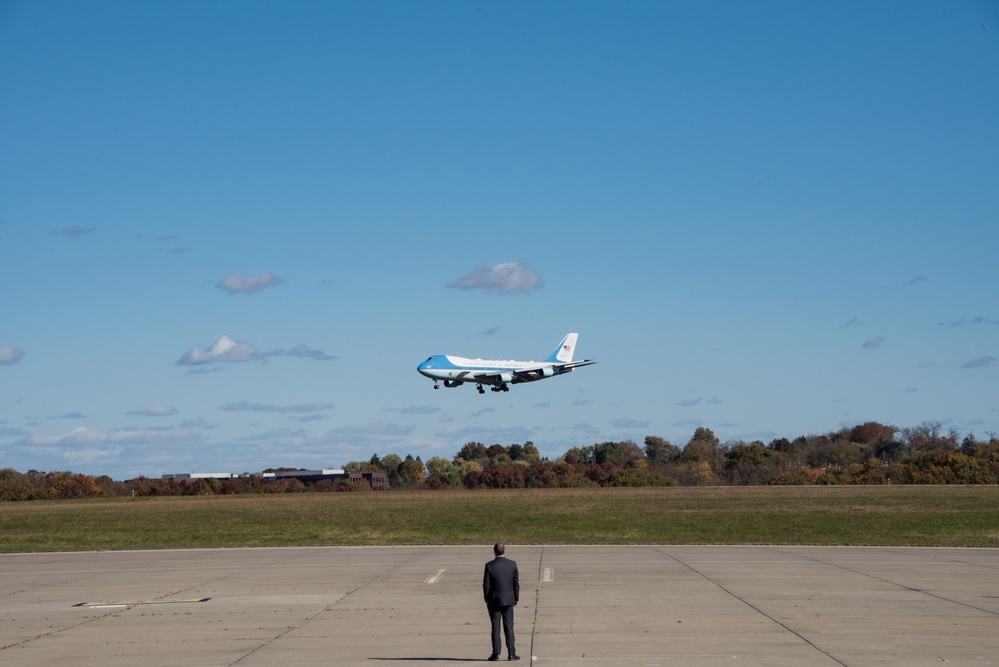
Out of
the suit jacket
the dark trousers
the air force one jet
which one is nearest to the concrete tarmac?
the dark trousers

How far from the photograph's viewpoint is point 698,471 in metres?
132

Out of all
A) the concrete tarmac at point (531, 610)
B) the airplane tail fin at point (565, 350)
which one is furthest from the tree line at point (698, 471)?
the concrete tarmac at point (531, 610)

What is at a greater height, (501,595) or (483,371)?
(483,371)

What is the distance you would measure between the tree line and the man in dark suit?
95204 mm

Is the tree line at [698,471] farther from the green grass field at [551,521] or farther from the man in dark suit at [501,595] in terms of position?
the man in dark suit at [501,595]

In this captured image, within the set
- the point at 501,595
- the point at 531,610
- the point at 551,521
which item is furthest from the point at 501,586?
the point at 551,521

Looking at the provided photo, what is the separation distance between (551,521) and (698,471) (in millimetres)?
79651

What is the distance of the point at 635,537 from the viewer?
43656 millimetres

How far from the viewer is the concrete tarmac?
1694 cm

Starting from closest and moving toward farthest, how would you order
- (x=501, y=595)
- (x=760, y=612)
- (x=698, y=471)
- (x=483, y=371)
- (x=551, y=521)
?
(x=501, y=595), (x=760, y=612), (x=551, y=521), (x=483, y=371), (x=698, y=471)

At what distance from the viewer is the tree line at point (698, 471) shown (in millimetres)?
109438

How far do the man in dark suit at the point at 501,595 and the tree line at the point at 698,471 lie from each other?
95.2m

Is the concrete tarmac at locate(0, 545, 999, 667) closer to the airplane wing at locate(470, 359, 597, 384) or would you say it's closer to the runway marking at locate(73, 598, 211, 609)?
the runway marking at locate(73, 598, 211, 609)

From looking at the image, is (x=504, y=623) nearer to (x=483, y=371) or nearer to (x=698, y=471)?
(x=483, y=371)
